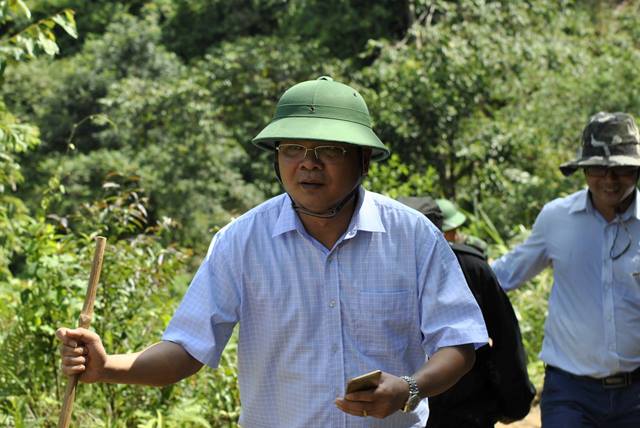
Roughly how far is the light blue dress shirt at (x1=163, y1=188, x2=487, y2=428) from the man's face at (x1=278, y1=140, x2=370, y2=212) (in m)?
0.10

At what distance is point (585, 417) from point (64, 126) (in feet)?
49.5

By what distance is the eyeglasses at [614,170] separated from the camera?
454cm

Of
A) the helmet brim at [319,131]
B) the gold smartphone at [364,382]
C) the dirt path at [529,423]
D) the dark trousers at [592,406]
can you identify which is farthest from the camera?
the dirt path at [529,423]

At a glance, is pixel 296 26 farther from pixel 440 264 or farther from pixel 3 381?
pixel 440 264

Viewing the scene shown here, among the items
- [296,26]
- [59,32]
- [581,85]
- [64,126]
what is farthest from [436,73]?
[59,32]

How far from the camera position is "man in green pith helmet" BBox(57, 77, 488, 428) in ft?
9.71

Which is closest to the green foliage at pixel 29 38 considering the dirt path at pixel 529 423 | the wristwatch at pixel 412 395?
the wristwatch at pixel 412 395

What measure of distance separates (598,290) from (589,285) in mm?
48

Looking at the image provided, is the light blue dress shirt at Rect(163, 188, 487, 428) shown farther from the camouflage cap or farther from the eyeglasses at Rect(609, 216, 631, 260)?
the eyeglasses at Rect(609, 216, 631, 260)

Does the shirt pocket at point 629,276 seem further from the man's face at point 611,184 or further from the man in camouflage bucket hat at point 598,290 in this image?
the man's face at point 611,184

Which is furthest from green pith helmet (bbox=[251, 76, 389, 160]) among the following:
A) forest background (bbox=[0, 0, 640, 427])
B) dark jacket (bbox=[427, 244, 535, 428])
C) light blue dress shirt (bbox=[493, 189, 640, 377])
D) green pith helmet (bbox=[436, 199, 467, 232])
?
forest background (bbox=[0, 0, 640, 427])

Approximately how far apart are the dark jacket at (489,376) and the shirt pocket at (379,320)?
1241 millimetres

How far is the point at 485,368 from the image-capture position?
425 centimetres

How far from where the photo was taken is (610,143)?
456 centimetres
